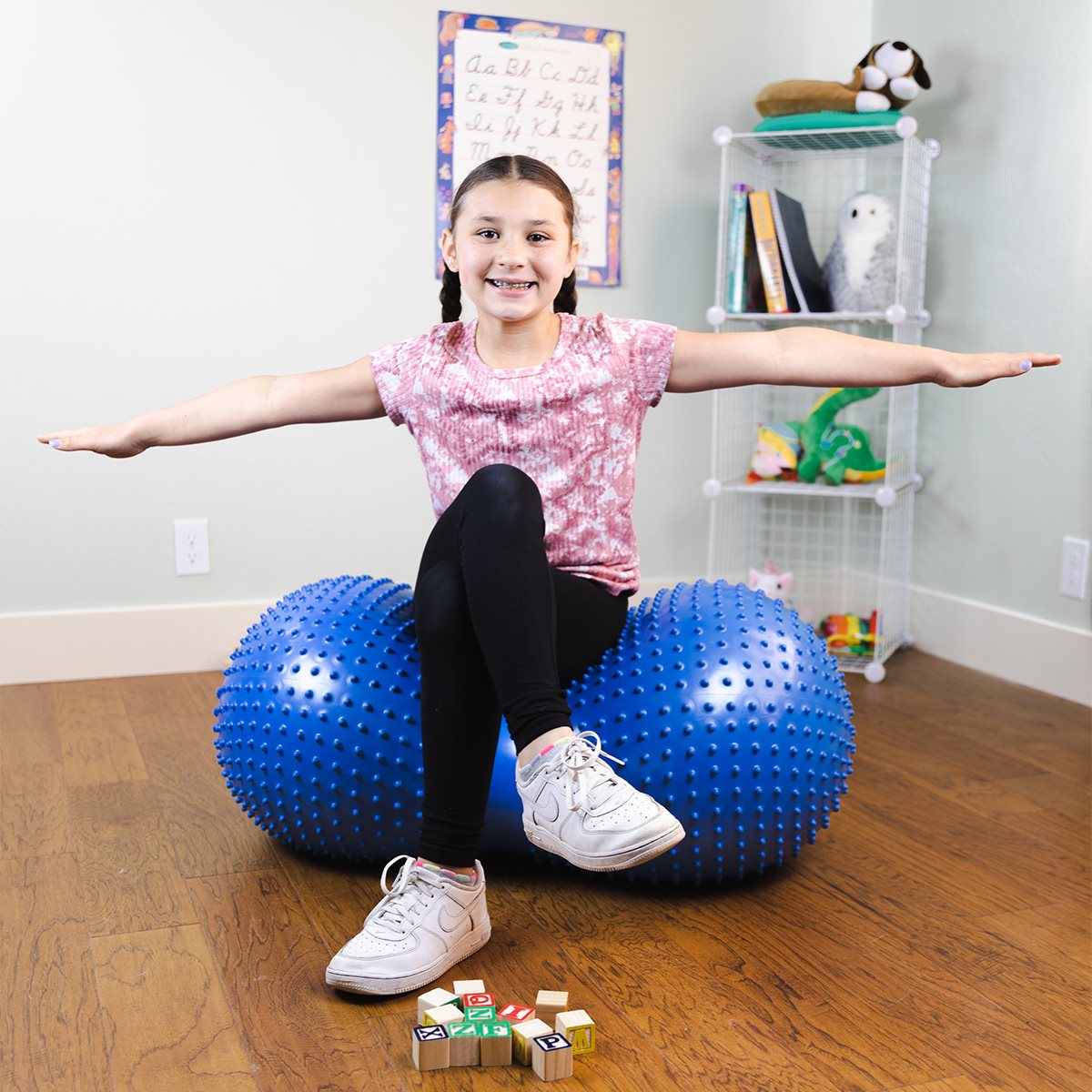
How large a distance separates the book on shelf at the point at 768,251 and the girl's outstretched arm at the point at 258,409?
1.40m

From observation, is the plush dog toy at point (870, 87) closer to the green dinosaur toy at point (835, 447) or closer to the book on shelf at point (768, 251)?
the book on shelf at point (768, 251)

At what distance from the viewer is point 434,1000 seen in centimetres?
123

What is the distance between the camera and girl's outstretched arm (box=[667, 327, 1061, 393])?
1.45 metres

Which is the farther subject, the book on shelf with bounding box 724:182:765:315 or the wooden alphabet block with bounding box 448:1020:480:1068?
the book on shelf with bounding box 724:182:765:315

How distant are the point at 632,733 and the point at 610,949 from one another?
25cm

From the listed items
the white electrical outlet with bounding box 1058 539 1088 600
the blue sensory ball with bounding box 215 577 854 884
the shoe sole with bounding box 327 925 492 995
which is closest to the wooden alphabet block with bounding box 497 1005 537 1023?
the shoe sole with bounding box 327 925 492 995

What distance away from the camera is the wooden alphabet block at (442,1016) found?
1190mm

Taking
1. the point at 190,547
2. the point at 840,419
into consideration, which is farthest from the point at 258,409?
the point at 840,419

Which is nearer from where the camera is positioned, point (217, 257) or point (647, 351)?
point (647, 351)

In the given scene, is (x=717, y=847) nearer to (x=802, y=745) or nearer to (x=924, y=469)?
(x=802, y=745)

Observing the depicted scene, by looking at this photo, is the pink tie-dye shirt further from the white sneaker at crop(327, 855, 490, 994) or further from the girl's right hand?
the white sneaker at crop(327, 855, 490, 994)

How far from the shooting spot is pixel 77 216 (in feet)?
8.29

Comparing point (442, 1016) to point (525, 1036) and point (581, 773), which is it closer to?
point (525, 1036)

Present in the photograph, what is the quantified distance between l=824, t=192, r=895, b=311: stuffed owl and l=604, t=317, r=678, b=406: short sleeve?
130cm
